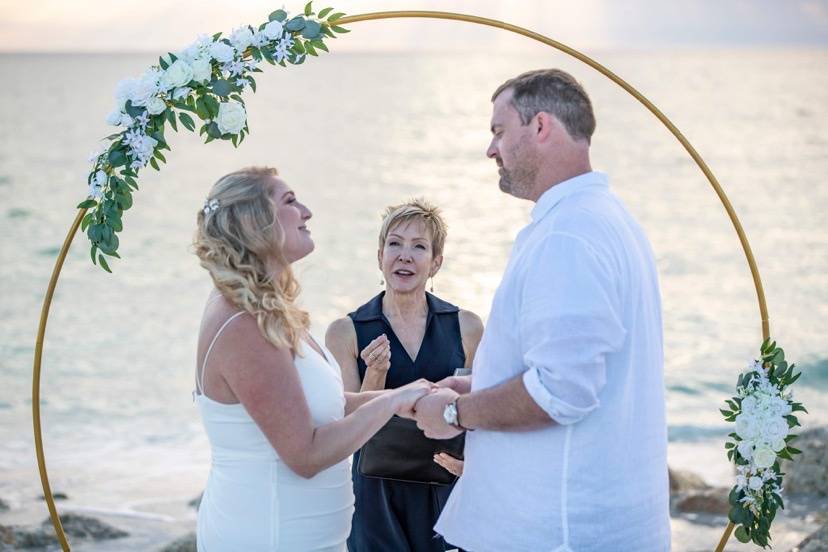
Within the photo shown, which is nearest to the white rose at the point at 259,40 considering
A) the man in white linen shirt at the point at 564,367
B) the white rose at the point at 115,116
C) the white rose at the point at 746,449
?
the white rose at the point at 115,116

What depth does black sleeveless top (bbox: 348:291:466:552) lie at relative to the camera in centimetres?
498

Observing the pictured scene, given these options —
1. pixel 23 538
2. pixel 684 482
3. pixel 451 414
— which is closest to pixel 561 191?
pixel 451 414

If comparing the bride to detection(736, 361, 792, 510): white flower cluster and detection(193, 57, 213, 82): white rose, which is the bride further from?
detection(736, 361, 792, 510): white flower cluster

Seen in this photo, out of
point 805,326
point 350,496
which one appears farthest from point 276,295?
point 805,326

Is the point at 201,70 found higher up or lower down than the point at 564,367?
higher up

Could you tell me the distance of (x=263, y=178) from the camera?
3844 millimetres

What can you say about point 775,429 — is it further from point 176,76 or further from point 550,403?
point 176,76

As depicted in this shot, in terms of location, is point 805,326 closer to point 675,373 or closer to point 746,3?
point 675,373

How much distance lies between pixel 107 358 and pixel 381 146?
2796cm

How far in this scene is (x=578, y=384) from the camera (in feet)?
11.1

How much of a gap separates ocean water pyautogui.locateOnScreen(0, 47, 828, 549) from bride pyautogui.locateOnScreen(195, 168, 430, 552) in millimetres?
498

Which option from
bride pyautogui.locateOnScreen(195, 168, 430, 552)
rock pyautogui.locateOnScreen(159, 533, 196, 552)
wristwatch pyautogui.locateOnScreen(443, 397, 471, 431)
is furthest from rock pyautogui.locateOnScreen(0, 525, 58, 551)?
wristwatch pyautogui.locateOnScreen(443, 397, 471, 431)

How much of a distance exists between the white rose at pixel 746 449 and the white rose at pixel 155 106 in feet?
8.87

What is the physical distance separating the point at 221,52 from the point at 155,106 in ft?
1.14
